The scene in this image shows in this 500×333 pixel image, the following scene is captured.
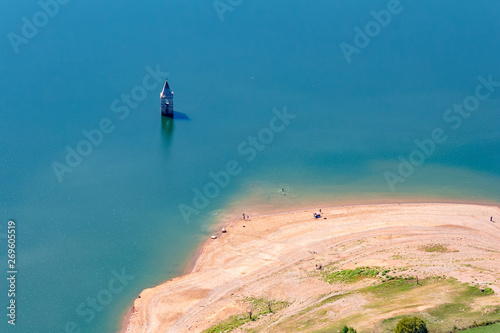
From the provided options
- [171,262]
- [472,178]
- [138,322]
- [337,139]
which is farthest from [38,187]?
[472,178]

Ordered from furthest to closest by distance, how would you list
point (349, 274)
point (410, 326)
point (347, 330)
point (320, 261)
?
point (320, 261) < point (349, 274) < point (347, 330) < point (410, 326)

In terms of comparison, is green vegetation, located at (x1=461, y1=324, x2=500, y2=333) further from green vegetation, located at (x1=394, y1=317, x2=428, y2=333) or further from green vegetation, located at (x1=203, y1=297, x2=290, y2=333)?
green vegetation, located at (x1=203, y1=297, x2=290, y2=333)

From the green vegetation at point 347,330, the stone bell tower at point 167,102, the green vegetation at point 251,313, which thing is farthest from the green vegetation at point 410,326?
the stone bell tower at point 167,102

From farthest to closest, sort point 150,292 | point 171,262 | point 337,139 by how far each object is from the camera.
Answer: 1. point 337,139
2. point 171,262
3. point 150,292

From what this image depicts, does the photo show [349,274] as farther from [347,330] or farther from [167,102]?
[167,102]

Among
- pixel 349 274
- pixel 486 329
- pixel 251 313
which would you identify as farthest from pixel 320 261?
pixel 486 329

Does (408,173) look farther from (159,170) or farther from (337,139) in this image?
(159,170)

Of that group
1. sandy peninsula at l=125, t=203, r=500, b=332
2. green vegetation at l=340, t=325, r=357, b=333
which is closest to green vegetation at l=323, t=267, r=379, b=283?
sandy peninsula at l=125, t=203, r=500, b=332
